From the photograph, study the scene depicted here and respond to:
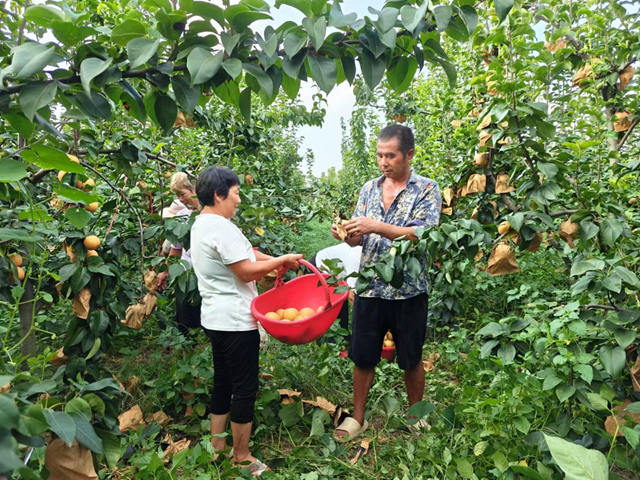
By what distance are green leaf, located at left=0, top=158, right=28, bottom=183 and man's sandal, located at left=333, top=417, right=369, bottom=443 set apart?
1980mm

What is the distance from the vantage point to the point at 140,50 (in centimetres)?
84

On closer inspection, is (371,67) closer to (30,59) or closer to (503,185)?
(30,59)

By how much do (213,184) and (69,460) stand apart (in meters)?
1.29

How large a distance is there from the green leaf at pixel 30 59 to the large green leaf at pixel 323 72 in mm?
501

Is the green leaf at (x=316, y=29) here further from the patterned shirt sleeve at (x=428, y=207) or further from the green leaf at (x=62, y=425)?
the patterned shirt sleeve at (x=428, y=207)

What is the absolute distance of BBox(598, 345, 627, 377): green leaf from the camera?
1.26 m

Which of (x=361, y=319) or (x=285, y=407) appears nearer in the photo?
(x=361, y=319)

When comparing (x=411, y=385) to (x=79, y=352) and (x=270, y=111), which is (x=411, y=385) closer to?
(x=79, y=352)

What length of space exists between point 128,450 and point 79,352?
546mm

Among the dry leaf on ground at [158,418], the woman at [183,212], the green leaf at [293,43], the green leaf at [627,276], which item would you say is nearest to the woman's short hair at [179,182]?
the woman at [183,212]

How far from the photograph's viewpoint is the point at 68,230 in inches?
75.7

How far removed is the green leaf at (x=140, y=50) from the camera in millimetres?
818

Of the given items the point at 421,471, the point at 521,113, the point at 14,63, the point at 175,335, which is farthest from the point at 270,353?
the point at 14,63

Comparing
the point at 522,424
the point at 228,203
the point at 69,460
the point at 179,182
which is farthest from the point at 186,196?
the point at 522,424
